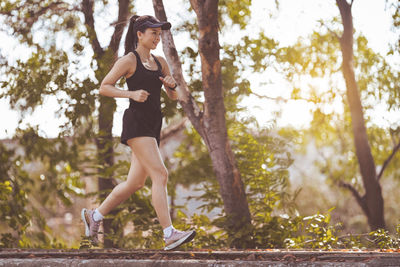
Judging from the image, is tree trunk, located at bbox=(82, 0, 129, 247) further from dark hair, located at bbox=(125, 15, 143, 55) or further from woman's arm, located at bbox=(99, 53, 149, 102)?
woman's arm, located at bbox=(99, 53, 149, 102)

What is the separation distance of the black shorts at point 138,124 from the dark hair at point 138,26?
0.67 meters

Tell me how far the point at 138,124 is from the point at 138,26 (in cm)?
90

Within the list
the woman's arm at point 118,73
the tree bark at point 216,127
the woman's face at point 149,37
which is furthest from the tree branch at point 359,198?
the woman's arm at point 118,73

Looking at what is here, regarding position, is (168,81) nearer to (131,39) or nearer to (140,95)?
(140,95)

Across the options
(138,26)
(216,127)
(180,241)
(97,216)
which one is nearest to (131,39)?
(138,26)

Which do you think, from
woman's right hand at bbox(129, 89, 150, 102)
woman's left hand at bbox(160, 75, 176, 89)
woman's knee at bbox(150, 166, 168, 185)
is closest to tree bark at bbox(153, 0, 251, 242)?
woman's left hand at bbox(160, 75, 176, 89)

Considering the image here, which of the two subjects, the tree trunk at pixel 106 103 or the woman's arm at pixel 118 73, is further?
the tree trunk at pixel 106 103

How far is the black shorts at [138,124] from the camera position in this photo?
4.50 metres

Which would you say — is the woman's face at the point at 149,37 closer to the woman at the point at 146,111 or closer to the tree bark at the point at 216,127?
the woman at the point at 146,111

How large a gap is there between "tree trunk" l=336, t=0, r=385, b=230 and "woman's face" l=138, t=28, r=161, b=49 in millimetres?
6873

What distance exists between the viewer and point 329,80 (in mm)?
11773

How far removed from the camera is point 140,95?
4.27 meters

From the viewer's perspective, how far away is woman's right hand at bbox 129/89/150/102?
4266mm

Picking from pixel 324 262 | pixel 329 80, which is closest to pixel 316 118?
pixel 329 80
